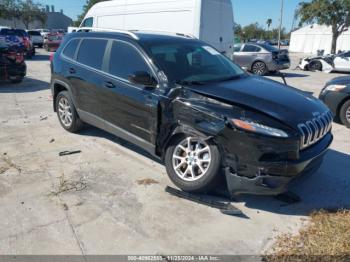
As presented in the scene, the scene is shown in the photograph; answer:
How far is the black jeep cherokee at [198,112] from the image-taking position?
3.38m

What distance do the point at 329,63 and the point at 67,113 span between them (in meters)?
16.8

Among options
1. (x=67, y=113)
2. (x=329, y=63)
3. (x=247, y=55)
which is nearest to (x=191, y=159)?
(x=67, y=113)

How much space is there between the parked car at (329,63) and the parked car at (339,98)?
11.6 meters

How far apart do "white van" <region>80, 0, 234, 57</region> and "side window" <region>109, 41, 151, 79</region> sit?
557 cm

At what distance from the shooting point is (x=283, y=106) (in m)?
3.67

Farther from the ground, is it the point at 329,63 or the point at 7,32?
the point at 7,32

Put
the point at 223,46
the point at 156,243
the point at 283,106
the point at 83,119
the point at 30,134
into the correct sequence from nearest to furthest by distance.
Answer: the point at 156,243 → the point at 283,106 → the point at 83,119 → the point at 30,134 → the point at 223,46

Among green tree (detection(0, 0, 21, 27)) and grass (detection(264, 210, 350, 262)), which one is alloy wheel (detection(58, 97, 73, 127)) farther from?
green tree (detection(0, 0, 21, 27))

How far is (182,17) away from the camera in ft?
33.4

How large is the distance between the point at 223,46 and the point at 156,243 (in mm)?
8971

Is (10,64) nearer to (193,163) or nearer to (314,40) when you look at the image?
(193,163)

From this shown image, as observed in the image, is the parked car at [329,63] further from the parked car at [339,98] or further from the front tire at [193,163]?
the front tire at [193,163]

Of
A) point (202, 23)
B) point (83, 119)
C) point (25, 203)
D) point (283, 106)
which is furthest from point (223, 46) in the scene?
point (25, 203)

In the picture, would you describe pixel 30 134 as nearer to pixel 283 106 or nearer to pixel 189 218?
pixel 189 218
